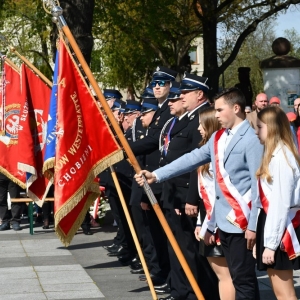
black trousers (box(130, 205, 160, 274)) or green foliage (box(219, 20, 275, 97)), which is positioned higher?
green foliage (box(219, 20, 275, 97))

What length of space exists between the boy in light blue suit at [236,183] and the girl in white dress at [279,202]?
430mm

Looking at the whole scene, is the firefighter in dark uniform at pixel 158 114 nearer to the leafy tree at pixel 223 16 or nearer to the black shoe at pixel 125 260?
the black shoe at pixel 125 260

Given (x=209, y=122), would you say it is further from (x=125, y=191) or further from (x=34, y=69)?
(x=34, y=69)

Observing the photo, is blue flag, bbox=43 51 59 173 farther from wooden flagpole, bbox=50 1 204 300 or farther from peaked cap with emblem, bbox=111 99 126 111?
peaked cap with emblem, bbox=111 99 126 111

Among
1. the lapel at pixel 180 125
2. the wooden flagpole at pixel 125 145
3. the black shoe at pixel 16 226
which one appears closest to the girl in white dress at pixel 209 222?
the wooden flagpole at pixel 125 145

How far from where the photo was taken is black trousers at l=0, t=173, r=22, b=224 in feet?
47.7

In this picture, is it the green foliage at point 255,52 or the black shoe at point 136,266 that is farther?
the green foliage at point 255,52

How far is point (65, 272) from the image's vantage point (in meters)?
10.1

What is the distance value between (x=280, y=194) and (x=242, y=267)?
91 centimetres

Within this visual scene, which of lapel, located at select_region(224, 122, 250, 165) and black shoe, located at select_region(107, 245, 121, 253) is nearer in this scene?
lapel, located at select_region(224, 122, 250, 165)

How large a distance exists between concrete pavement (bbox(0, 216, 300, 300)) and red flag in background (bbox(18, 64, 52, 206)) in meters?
1.15

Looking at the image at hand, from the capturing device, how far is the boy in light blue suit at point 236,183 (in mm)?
6184

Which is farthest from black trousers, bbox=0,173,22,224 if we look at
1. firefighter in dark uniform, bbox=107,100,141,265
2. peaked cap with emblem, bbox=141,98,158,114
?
peaked cap with emblem, bbox=141,98,158,114

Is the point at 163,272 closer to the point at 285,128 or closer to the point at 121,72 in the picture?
the point at 285,128
